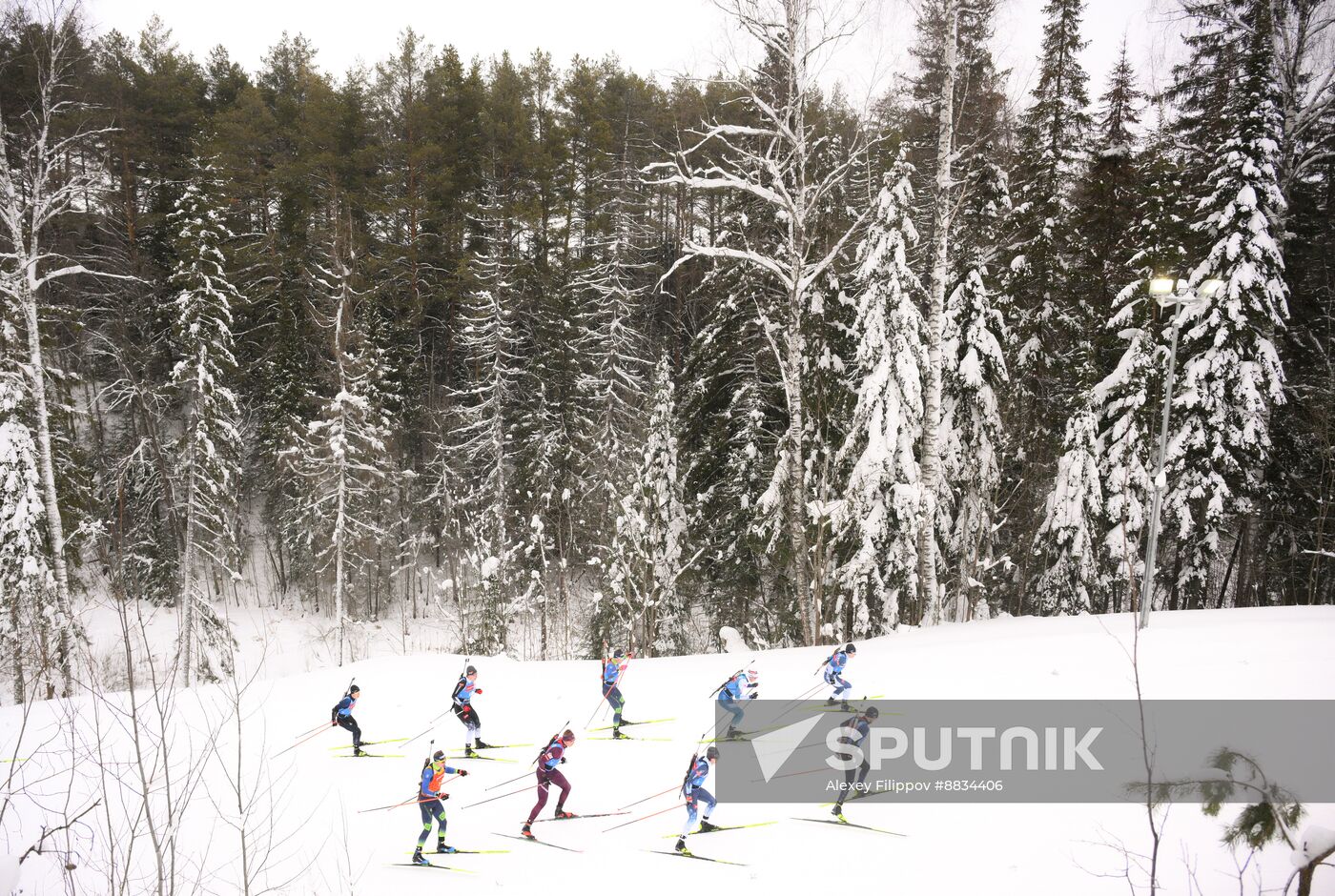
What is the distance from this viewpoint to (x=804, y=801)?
9086mm

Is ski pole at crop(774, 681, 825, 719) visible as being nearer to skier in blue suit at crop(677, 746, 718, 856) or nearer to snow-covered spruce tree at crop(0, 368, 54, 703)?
skier in blue suit at crop(677, 746, 718, 856)

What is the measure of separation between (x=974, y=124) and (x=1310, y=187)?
469 inches

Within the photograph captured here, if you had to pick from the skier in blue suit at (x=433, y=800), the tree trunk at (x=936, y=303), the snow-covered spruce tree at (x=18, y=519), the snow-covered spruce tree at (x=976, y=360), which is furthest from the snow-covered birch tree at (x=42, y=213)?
the snow-covered spruce tree at (x=976, y=360)

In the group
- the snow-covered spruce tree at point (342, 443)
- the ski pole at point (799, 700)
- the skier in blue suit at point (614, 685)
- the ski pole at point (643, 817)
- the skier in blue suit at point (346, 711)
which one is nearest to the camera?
the ski pole at point (643, 817)

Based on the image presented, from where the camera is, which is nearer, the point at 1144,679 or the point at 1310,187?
the point at 1144,679

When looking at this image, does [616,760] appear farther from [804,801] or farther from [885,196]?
[885,196]

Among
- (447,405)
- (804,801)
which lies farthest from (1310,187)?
(447,405)

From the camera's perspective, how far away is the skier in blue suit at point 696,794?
8127 mm

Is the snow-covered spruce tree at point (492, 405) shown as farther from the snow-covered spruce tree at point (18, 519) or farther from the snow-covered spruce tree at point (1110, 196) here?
the snow-covered spruce tree at point (1110, 196)

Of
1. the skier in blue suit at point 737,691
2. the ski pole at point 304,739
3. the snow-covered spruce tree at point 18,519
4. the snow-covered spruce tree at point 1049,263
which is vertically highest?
the snow-covered spruce tree at point 1049,263

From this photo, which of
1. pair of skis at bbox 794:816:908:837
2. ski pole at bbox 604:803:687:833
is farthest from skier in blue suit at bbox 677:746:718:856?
pair of skis at bbox 794:816:908:837

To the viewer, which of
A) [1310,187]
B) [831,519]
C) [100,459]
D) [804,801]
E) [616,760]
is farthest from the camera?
[100,459]

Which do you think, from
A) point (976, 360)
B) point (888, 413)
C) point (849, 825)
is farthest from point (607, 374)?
point (849, 825)

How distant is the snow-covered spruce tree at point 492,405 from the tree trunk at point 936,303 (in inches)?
548
